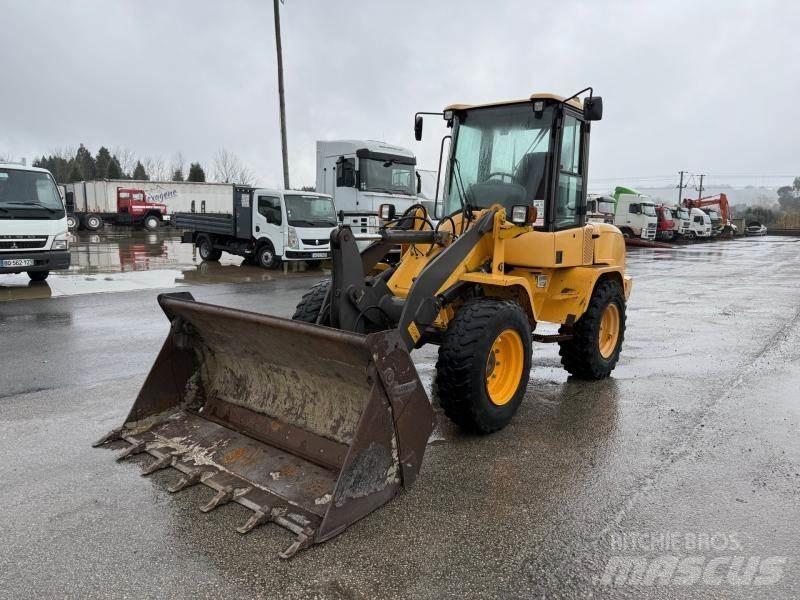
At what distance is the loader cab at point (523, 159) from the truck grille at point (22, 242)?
8805mm

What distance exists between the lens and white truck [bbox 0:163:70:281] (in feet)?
34.6

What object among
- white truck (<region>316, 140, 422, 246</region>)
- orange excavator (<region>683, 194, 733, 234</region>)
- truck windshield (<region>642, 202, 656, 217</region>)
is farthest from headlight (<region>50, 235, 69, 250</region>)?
orange excavator (<region>683, 194, 733, 234</region>)

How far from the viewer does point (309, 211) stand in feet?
50.4

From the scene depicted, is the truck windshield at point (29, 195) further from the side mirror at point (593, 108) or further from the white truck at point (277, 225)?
the side mirror at point (593, 108)

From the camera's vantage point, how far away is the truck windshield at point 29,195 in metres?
10.6

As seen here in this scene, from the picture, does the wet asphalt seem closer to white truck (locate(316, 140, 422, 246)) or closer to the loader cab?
the loader cab

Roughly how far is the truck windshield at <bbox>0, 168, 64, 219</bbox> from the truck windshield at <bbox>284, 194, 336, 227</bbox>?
5.27 meters

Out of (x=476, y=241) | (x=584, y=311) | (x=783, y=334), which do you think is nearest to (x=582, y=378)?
(x=584, y=311)

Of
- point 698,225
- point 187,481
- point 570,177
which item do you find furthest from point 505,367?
point 698,225

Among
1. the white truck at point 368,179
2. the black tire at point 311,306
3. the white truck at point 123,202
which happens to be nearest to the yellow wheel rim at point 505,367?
the black tire at point 311,306

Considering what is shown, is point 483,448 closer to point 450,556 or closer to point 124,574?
point 450,556

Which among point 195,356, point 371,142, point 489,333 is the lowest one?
point 195,356

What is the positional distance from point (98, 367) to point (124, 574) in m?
3.94

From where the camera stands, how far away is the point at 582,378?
5.88 m
